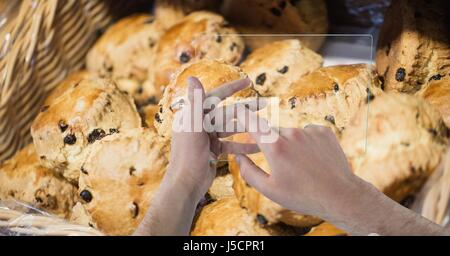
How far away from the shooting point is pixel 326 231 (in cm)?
71

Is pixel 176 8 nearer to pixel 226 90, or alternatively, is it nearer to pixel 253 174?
pixel 226 90

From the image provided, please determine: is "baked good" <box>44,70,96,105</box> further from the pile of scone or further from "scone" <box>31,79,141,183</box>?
"scone" <box>31,79,141,183</box>

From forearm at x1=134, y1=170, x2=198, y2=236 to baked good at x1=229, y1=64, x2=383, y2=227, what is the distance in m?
0.09

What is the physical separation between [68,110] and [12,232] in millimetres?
376

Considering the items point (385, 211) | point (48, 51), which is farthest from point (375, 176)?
point (48, 51)

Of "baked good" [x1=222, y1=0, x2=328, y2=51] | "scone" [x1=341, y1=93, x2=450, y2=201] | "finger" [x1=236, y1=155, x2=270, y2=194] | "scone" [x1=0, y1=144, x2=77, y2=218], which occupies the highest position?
"baked good" [x1=222, y1=0, x2=328, y2=51]

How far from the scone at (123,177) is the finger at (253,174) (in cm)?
18

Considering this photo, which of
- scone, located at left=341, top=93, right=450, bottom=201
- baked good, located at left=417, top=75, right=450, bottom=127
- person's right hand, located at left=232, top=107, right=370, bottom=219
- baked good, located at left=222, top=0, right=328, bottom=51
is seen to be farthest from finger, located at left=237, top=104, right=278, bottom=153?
baked good, located at left=222, top=0, right=328, bottom=51

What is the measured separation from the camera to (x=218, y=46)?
118 cm

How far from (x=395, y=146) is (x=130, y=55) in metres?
0.99

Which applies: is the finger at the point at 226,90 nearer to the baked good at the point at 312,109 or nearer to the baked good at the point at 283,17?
the baked good at the point at 312,109

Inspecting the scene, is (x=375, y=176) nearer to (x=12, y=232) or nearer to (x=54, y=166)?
(x=12, y=232)

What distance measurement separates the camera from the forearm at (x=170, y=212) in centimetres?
73

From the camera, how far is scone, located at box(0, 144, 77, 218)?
3.75 ft
